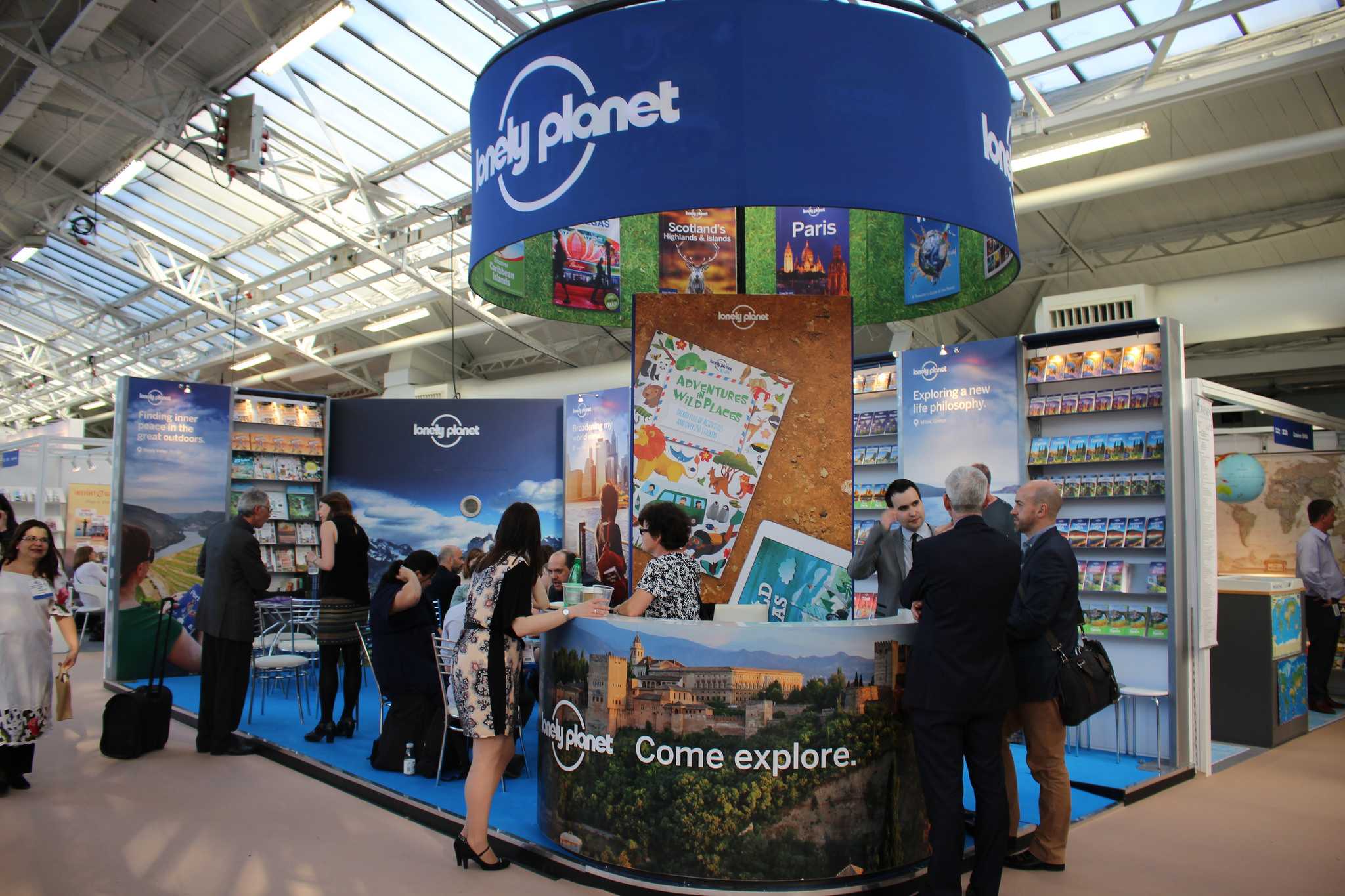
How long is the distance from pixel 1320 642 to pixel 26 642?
28.2 ft

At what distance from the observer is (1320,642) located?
292 inches

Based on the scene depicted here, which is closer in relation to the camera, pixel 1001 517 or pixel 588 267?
pixel 588 267

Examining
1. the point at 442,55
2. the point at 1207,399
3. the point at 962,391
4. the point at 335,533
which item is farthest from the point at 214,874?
the point at 442,55

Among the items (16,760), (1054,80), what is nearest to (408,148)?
(1054,80)

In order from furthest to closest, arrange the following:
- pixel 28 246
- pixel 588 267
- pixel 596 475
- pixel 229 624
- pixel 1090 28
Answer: pixel 28 246, pixel 596 475, pixel 1090 28, pixel 229 624, pixel 588 267

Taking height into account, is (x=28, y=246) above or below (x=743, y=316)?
above

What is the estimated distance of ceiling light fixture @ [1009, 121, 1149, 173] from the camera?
26.5 feet

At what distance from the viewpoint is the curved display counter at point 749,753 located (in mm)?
3213

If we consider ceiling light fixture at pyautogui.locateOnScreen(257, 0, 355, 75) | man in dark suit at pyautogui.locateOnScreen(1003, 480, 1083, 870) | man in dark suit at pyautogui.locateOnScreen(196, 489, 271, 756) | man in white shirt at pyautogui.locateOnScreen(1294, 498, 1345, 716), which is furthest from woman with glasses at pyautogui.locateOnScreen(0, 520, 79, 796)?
man in white shirt at pyautogui.locateOnScreen(1294, 498, 1345, 716)

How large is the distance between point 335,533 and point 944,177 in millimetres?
4238

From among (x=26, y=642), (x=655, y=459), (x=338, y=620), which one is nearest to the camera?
(x=655, y=459)

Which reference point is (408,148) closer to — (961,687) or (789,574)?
(789,574)

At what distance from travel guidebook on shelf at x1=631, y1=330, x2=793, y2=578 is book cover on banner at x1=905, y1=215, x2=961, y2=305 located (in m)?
0.80

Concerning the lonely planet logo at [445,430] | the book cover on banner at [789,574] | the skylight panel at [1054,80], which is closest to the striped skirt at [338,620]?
the book cover on banner at [789,574]
